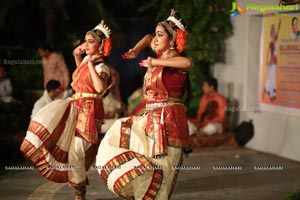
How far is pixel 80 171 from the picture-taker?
6.13 metres

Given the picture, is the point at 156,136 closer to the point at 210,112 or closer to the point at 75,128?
the point at 75,128

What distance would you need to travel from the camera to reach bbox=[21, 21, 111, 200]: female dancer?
6.00 meters

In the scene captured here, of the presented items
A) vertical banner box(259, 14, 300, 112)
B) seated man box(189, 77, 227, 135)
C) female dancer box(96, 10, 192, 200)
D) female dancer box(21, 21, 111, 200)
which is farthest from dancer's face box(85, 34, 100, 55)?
seated man box(189, 77, 227, 135)

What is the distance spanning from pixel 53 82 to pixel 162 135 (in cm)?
368

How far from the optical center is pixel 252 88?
972 cm

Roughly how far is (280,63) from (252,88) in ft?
2.85

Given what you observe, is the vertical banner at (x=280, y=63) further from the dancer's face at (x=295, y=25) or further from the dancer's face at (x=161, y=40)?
the dancer's face at (x=161, y=40)

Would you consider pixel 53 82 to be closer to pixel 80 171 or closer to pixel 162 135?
pixel 80 171

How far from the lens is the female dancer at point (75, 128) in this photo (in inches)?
236

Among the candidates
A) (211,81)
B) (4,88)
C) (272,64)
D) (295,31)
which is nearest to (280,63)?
(272,64)

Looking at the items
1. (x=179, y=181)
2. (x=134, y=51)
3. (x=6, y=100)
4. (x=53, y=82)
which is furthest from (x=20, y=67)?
(x=134, y=51)

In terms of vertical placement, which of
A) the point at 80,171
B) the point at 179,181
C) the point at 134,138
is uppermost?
the point at 134,138

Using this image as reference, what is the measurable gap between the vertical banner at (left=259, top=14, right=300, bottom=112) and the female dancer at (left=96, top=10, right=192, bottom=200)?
368 cm

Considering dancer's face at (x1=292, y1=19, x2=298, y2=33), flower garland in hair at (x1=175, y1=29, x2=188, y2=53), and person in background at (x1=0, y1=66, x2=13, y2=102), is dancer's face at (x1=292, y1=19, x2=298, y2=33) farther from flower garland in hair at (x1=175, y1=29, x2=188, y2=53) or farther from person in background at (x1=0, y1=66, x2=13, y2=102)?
person in background at (x1=0, y1=66, x2=13, y2=102)
